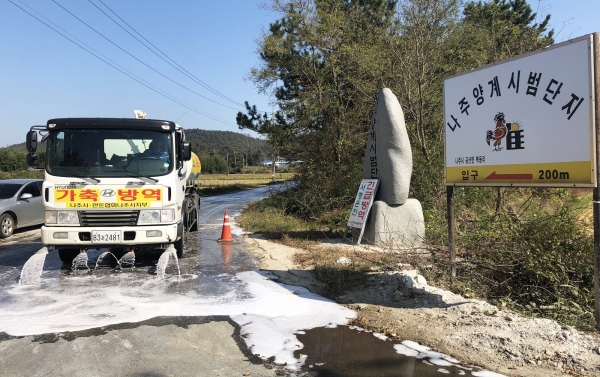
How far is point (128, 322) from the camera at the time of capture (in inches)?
214

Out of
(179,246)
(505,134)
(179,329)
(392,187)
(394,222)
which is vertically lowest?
(179,329)

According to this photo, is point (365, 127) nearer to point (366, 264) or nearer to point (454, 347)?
point (366, 264)

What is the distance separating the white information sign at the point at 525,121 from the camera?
463 centimetres

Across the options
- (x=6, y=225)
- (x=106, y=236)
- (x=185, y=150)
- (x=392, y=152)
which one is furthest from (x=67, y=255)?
(x=392, y=152)

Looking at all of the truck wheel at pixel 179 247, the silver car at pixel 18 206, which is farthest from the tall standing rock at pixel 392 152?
the silver car at pixel 18 206

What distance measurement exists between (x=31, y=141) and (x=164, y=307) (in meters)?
4.11

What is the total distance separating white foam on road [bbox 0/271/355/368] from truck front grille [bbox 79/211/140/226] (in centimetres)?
92

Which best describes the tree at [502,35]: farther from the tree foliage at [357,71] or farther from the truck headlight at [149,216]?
the truck headlight at [149,216]

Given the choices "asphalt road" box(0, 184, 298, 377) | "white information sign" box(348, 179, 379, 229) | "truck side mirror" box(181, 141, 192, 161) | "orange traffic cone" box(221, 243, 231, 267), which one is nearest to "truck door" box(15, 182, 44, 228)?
"asphalt road" box(0, 184, 298, 377)

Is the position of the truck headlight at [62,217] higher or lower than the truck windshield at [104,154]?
lower

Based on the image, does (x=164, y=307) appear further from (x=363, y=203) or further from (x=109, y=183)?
(x=363, y=203)

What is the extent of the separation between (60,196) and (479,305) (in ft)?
21.7

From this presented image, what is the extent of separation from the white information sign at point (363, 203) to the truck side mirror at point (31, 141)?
265 inches

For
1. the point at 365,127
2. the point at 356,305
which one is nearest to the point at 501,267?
the point at 356,305
